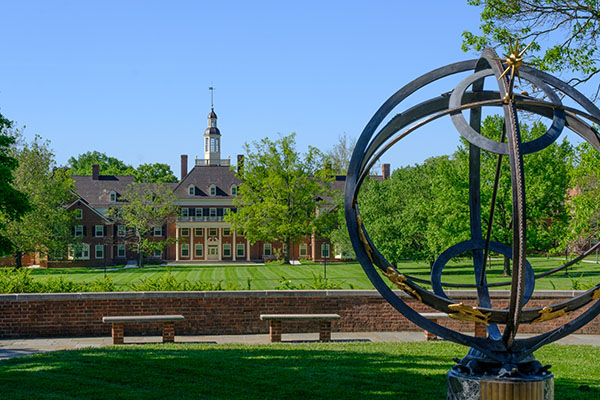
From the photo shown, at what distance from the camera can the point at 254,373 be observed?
1240cm

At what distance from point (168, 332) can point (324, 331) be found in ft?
13.0

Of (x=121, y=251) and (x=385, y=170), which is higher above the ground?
(x=385, y=170)

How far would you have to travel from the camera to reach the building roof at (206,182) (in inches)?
3000

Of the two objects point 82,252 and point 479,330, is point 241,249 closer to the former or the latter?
point 82,252

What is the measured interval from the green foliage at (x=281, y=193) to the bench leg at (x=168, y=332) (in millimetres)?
36017

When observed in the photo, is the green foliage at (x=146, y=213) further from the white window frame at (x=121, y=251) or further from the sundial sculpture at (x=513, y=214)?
the sundial sculpture at (x=513, y=214)

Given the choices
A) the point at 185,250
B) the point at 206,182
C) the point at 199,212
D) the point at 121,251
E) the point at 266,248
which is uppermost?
the point at 206,182

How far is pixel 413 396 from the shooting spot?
1065 cm

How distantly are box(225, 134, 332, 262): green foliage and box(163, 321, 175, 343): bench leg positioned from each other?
3602cm

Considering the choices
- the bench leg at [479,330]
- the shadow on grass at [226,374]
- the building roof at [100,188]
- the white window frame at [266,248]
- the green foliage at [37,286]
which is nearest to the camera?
the shadow on grass at [226,374]

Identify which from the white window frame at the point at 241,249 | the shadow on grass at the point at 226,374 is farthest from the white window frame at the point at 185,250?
the shadow on grass at the point at 226,374

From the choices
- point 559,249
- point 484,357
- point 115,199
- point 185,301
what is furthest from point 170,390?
point 115,199

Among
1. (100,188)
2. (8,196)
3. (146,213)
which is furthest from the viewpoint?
(100,188)

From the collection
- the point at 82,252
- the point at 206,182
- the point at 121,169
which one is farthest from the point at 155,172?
the point at 82,252
